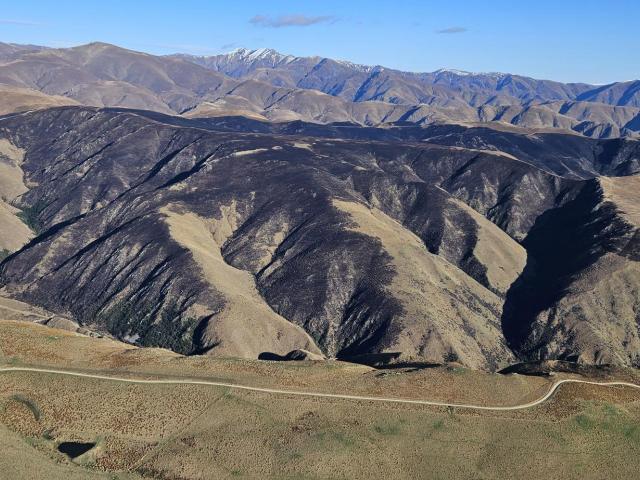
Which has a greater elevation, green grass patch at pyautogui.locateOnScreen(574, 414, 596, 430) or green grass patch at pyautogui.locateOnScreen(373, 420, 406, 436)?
green grass patch at pyautogui.locateOnScreen(373, 420, 406, 436)

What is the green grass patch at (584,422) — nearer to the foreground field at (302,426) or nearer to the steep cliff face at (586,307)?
the foreground field at (302,426)

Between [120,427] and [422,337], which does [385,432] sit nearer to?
[120,427]

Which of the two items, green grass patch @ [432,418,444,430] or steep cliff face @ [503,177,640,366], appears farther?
steep cliff face @ [503,177,640,366]

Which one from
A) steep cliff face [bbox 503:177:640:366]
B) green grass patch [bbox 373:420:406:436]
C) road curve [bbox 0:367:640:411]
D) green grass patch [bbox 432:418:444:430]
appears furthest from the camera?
steep cliff face [bbox 503:177:640:366]

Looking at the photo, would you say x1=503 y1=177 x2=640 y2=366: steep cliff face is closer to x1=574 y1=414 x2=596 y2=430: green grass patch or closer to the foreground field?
the foreground field

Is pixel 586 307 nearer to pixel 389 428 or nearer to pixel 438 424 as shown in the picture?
pixel 438 424

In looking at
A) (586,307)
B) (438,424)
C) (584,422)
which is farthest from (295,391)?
(586,307)

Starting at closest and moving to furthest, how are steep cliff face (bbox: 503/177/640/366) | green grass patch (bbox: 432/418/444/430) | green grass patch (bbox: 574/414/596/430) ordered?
green grass patch (bbox: 432/418/444/430)
green grass patch (bbox: 574/414/596/430)
steep cliff face (bbox: 503/177/640/366)

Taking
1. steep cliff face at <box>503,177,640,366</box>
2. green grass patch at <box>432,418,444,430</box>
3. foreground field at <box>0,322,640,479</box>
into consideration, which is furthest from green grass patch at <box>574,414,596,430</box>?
steep cliff face at <box>503,177,640,366</box>
